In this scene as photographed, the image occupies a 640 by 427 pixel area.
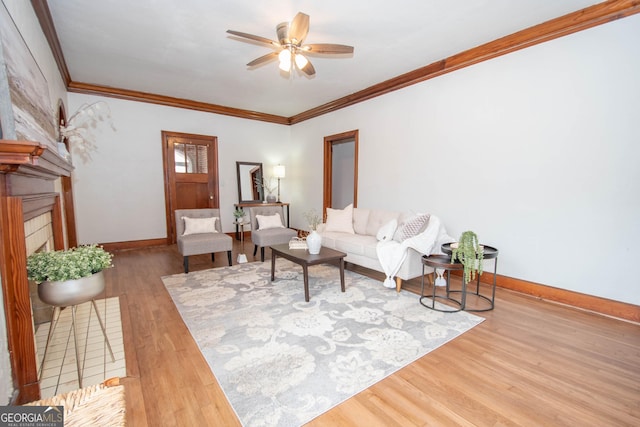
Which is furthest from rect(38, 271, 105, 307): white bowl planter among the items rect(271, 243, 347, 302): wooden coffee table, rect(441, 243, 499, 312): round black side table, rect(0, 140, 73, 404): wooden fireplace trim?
rect(441, 243, 499, 312): round black side table

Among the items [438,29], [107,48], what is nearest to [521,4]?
[438,29]

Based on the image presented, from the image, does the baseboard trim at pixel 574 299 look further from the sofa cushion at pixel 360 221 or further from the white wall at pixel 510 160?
the sofa cushion at pixel 360 221

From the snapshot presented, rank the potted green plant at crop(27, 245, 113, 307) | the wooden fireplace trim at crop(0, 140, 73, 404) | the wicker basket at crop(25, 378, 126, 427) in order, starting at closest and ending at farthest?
1. the wicker basket at crop(25, 378, 126, 427)
2. the wooden fireplace trim at crop(0, 140, 73, 404)
3. the potted green plant at crop(27, 245, 113, 307)

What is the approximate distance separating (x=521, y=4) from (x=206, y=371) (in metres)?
3.97

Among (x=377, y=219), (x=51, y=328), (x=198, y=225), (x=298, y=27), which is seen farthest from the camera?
(x=198, y=225)

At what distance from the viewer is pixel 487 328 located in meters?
2.49

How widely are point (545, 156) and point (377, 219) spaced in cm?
208

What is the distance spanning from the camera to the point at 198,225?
442cm

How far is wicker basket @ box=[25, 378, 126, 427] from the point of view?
0.98m

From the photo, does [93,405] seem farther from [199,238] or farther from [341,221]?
[341,221]

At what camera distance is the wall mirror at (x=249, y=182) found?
6.54 meters

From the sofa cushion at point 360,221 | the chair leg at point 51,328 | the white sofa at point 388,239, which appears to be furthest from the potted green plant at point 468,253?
the chair leg at point 51,328

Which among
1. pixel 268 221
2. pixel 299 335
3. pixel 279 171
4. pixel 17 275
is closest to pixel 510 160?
pixel 299 335

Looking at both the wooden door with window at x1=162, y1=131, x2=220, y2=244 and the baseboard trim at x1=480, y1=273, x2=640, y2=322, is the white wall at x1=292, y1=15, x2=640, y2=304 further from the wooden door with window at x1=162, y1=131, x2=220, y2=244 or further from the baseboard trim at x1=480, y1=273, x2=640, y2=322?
the wooden door with window at x1=162, y1=131, x2=220, y2=244
